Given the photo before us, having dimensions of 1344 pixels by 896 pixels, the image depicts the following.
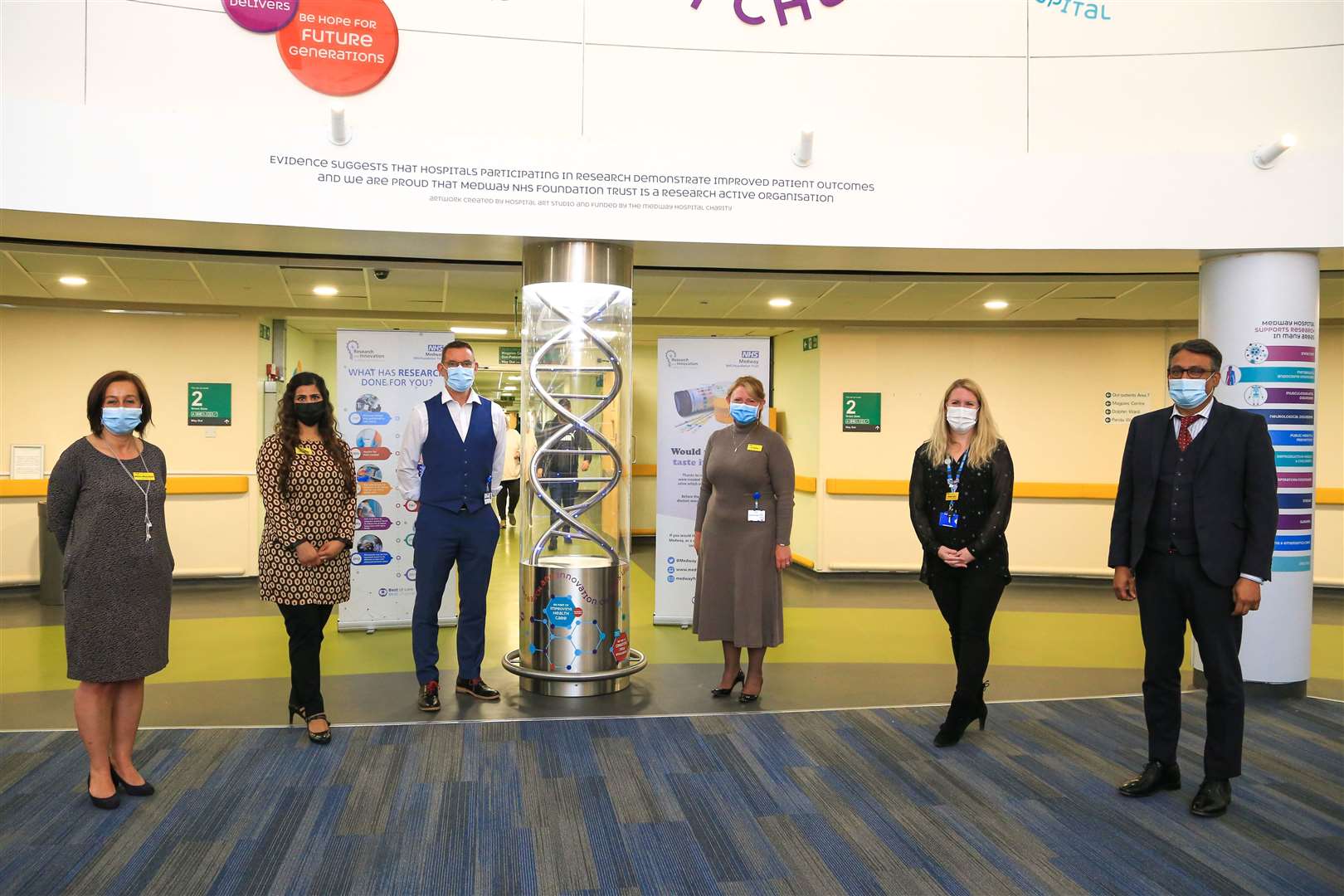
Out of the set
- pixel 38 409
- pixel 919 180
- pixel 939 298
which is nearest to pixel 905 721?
pixel 919 180

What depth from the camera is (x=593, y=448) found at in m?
5.08

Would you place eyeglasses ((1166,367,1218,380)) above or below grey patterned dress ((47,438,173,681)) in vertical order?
above

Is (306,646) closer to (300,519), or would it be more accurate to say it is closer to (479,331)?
(300,519)

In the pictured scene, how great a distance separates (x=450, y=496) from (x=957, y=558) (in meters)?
2.41

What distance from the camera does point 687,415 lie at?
22.5ft

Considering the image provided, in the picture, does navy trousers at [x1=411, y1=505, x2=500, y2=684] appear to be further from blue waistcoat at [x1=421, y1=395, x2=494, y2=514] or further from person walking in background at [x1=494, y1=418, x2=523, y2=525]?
person walking in background at [x1=494, y1=418, x2=523, y2=525]

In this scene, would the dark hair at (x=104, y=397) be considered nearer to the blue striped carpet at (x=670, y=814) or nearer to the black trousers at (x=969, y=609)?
the blue striped carpet at (x=670, y=814)

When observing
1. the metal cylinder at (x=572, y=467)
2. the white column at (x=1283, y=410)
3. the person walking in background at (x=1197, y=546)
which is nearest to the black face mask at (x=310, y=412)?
the metal cylinder at (x=572, y=467)

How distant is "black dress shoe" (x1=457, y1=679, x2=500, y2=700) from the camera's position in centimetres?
489

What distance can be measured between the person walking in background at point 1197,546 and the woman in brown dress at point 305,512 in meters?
3.18

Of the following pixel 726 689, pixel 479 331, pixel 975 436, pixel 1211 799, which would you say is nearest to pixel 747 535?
pixel 726 689

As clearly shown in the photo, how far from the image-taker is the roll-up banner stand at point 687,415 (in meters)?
6.81

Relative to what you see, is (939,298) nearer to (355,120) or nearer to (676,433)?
(676,433)

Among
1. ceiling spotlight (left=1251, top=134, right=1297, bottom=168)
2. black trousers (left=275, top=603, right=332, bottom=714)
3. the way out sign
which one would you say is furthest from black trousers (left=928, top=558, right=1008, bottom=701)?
the way out sign
